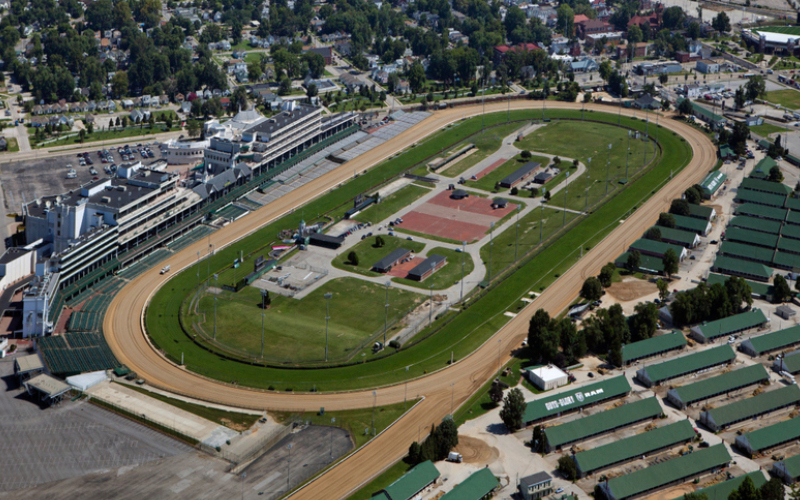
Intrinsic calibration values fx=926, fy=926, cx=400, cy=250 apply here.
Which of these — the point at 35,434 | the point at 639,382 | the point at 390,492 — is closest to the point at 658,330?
the point at 639,382

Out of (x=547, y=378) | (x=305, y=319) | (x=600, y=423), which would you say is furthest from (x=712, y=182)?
(x=305, y=319)

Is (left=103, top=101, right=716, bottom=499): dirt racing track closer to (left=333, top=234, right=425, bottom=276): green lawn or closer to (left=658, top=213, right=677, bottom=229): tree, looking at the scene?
(left=658, top=213, right=677, bottom=229): tree

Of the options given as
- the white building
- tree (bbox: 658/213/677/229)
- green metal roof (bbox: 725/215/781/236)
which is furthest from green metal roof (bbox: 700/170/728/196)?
the white building

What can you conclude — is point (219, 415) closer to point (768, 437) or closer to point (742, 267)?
point (768, 437)

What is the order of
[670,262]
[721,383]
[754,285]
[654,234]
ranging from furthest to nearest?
[654,234]
[670,262]
[754,285]
[721,383]

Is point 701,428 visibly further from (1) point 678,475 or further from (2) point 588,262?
(2) point 588,262
